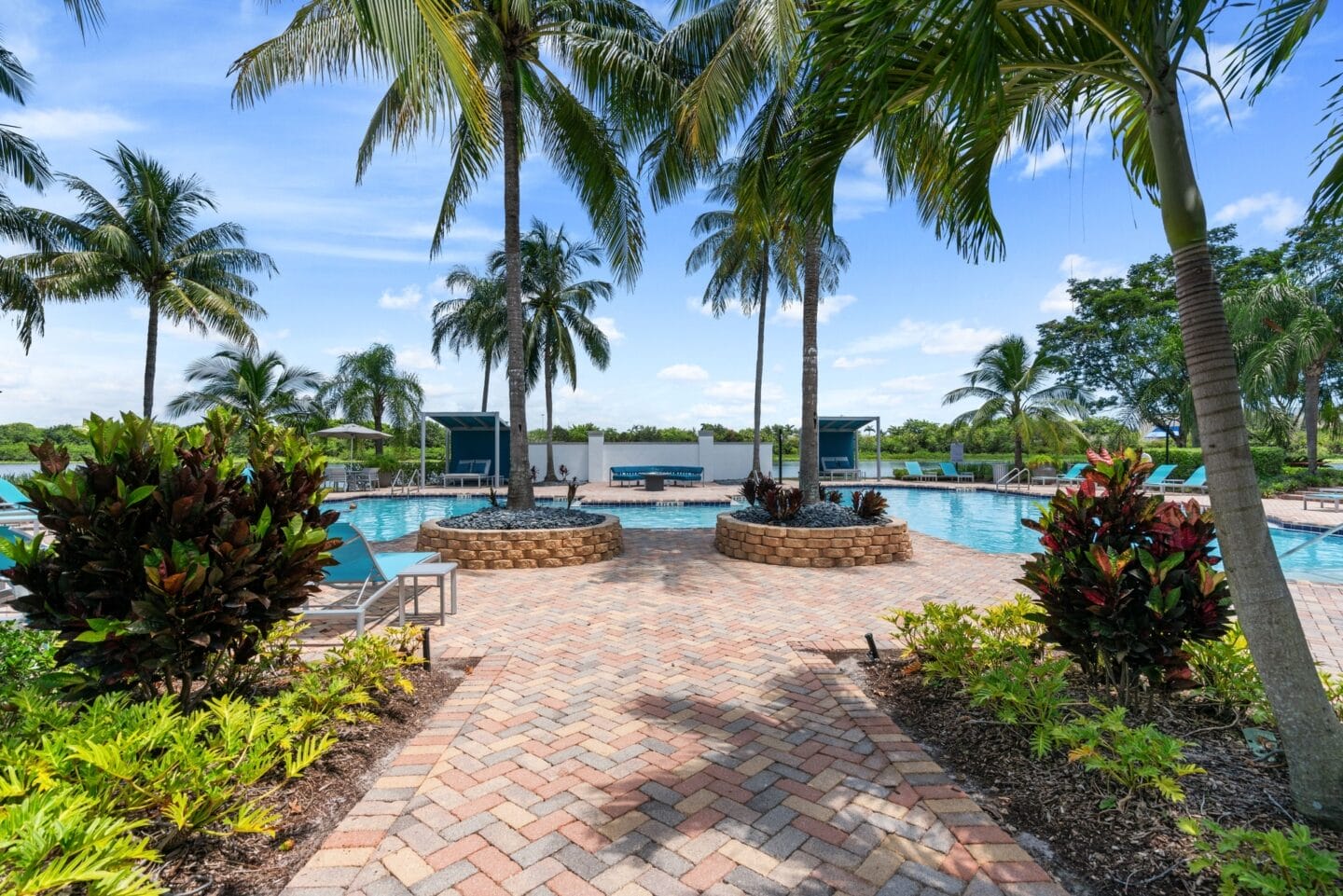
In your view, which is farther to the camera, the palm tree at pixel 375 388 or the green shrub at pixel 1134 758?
the palm tree at pixel 375 388

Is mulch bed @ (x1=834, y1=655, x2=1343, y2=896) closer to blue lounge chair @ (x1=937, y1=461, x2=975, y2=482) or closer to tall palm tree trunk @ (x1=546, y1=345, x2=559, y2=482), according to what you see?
tall palm tree trunk @ (x1=546, y1=345, x2=559, y2=482)

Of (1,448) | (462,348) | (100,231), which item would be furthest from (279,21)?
(1,448)

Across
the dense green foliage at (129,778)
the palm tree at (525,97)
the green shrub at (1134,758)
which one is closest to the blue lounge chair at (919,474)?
the palm tree at (525,97)

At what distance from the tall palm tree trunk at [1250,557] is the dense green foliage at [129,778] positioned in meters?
3.48

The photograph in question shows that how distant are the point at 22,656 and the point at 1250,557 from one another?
5.91 m

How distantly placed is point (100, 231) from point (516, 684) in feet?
63.0

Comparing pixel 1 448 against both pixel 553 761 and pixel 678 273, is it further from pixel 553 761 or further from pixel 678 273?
pixel 553 761

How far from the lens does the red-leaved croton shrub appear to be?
109 inches

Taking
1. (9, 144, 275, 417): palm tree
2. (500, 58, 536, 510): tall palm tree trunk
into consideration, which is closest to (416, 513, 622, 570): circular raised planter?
(500, 58, 536, 510): tall palm tree trunk

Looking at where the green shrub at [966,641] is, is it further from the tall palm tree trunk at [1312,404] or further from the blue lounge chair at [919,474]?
the blue lounge chair at [919,474]

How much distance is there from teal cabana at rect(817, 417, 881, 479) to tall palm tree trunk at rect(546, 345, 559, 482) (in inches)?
418

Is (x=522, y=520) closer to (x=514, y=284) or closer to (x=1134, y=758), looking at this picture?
(x=514, y=284)

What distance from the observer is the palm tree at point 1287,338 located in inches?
637

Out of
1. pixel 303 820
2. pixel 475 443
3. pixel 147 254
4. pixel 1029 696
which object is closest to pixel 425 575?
pixel 303 820
